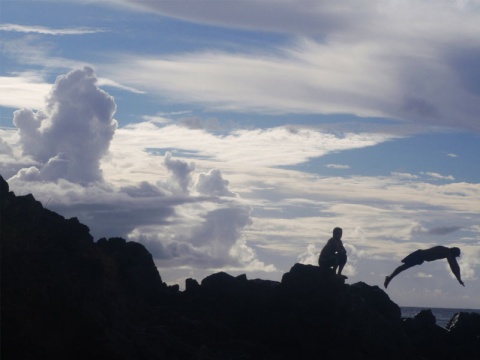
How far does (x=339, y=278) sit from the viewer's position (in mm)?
30125

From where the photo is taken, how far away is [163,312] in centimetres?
2973

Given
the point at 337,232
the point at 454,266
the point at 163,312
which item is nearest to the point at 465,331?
the point at 454,266

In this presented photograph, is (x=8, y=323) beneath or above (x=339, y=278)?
beneath

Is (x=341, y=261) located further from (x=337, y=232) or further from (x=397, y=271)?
(x=397, y=271)

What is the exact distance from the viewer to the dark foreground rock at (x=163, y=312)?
70.3 feet

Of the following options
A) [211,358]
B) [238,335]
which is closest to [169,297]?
[238,335]

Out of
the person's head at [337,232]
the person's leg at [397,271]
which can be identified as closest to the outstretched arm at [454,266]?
the person's leg at [397,271]

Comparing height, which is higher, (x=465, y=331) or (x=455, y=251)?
(x=455, y=251)

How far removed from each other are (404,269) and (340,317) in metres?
5.32

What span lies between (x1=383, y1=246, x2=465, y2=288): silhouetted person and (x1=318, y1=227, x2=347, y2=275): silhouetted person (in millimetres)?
3455

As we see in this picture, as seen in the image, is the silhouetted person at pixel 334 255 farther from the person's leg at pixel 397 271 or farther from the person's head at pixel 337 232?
the person's leg at pixel 397 271

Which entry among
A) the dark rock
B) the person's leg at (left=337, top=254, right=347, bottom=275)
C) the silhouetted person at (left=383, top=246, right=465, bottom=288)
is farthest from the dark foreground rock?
the silhouetted person at (left=383, top=246, right=465, bottom=288)

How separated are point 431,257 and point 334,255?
4920 mm

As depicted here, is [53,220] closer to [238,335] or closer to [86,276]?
[86,276]
